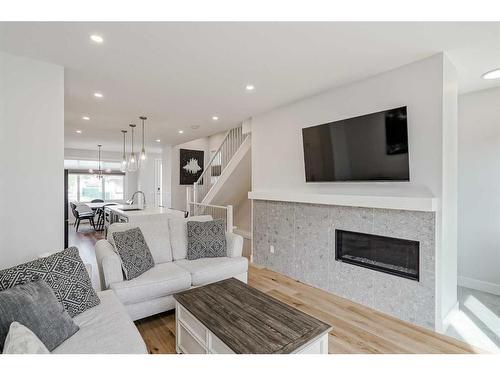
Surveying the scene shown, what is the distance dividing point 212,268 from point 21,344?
189 centimetres

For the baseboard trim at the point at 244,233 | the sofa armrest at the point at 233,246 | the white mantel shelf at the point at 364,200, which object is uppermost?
the white mantel shelf at the point at 364,200

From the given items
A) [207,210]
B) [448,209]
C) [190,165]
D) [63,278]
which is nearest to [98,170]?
[190,165]

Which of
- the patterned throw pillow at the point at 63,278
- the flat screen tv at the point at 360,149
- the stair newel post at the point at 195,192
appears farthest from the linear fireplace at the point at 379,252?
the stair newel post at the point at 195,192

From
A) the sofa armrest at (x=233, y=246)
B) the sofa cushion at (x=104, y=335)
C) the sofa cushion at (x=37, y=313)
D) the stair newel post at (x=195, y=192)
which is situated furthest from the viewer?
the stair newel post at (x=195, y=192)

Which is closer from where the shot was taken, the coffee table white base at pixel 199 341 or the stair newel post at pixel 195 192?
the coffee table white base at pixel 199 341

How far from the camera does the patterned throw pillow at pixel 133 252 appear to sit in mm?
2467

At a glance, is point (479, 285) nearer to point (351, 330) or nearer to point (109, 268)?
point (351, 330)

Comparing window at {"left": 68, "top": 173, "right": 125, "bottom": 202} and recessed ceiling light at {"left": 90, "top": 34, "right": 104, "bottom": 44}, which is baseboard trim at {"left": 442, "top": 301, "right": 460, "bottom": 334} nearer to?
recessed ceiling light at {"left": 90, "top": 34, "right": 104, "bottom": 44}

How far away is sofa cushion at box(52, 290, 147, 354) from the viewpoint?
4.63 feet

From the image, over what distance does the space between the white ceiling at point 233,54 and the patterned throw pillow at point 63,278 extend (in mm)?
1735

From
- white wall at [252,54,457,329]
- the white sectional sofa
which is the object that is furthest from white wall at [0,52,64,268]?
white wall at [252,54,457,329]

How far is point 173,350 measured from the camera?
207 cm

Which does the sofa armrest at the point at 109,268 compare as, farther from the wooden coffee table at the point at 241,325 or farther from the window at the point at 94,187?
the window at the point at 94,187

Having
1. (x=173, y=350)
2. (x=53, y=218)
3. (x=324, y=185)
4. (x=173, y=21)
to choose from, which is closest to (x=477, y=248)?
(x=324, y=185)
